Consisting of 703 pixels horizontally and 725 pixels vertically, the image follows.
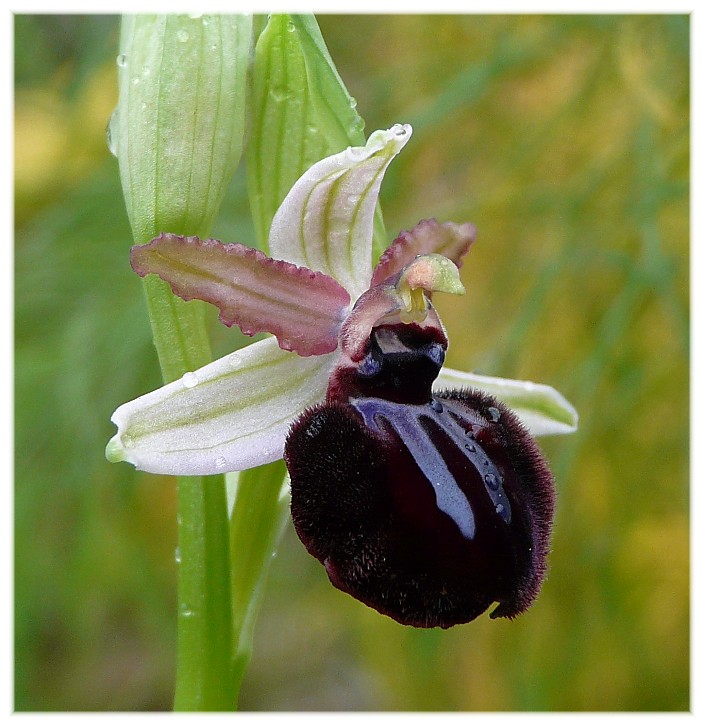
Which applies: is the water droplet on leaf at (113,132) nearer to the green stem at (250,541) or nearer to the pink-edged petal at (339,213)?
the pink-edged petal at (339,213)

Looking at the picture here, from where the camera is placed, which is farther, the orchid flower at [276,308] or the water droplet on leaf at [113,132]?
the water droplet on leaf at [113,132]

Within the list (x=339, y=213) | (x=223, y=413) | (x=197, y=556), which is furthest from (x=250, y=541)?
(x=339, y=213)

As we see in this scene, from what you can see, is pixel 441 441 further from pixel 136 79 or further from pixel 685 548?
pixel 685 548

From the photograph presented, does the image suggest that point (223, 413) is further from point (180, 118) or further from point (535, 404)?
point (535, 404)

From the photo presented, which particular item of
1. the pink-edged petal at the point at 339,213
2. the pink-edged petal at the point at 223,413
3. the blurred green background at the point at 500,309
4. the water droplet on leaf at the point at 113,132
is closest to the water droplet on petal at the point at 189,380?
the pink-edged petal at the point at 223,413

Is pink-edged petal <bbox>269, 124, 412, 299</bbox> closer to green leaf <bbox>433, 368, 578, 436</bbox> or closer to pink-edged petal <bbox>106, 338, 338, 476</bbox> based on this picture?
pink-edged petal <bbox>106, 338, 338, 476</bbox>

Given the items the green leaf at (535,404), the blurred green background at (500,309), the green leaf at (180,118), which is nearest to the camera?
the green leaf at (180,118)

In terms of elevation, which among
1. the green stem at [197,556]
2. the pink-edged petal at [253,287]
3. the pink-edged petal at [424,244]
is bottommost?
the green stem at [197,556]
